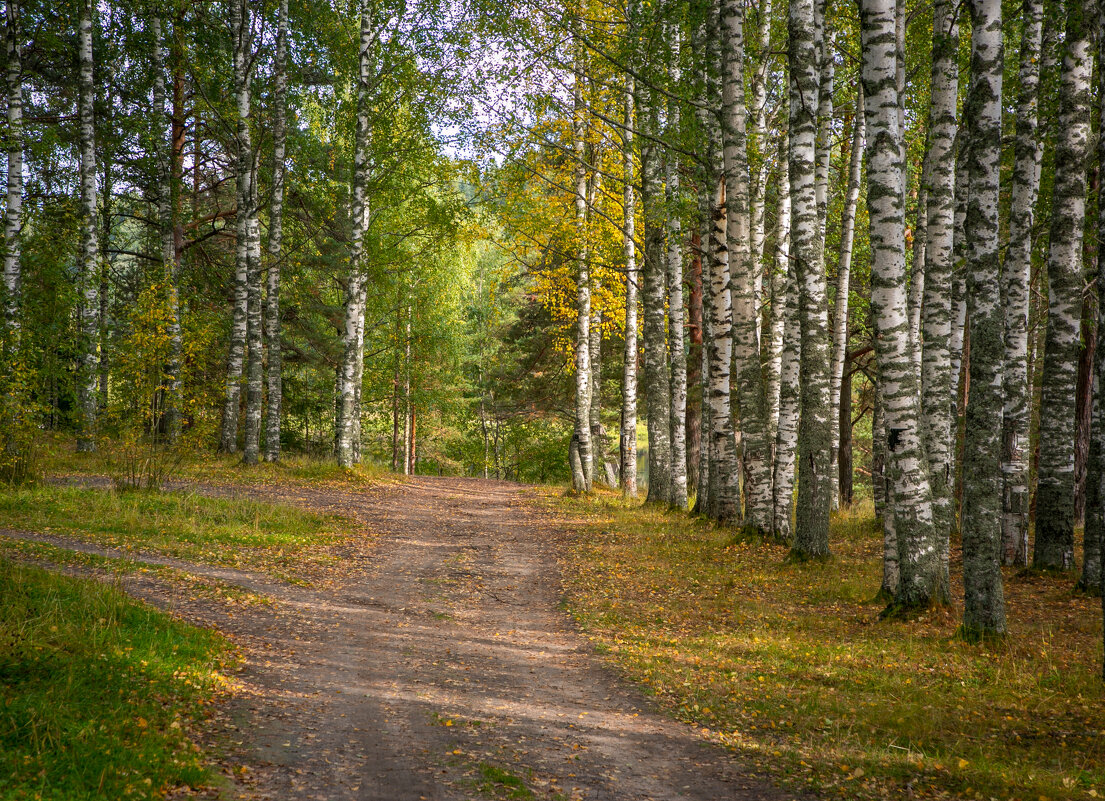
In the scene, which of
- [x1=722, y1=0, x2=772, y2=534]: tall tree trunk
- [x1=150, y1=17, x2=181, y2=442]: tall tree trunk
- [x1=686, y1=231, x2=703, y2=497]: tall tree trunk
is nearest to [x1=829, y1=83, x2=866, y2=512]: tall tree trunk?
[x1=722, y1=0, x2=772, y2=534]: tall tree trunk

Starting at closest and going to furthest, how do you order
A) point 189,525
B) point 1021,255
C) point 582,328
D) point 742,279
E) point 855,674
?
point 855,674, point 1021,255, point 189,525, point 742,279, point 582,328

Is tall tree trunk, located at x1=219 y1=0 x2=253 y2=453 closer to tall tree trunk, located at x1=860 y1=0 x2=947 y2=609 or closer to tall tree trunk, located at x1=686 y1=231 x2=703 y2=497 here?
tall tree trunk, located at x1=686 y1=231 x2=703 y2=497

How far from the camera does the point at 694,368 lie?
76.8 ft

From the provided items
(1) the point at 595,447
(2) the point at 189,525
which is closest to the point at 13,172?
(2) the point at 189,525

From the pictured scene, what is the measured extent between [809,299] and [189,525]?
1022 centimetres

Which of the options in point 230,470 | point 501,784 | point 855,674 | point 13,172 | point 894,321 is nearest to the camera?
point 501,784

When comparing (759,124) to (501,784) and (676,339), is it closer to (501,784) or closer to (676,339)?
(676,339)

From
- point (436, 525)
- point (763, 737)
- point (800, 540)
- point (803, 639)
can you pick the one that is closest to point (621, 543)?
point (800, 540)

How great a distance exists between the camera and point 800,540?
11.4 metres

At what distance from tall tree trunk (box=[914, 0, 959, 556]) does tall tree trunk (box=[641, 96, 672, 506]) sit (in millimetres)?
7382

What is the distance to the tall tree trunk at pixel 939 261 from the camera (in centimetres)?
855

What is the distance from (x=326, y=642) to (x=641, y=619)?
3.66 meters

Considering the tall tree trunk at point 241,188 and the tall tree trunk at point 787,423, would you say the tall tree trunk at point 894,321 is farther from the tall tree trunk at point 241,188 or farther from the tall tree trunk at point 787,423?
the tall tree trunk at point 241,188

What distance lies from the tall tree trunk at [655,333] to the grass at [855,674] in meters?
6.39
